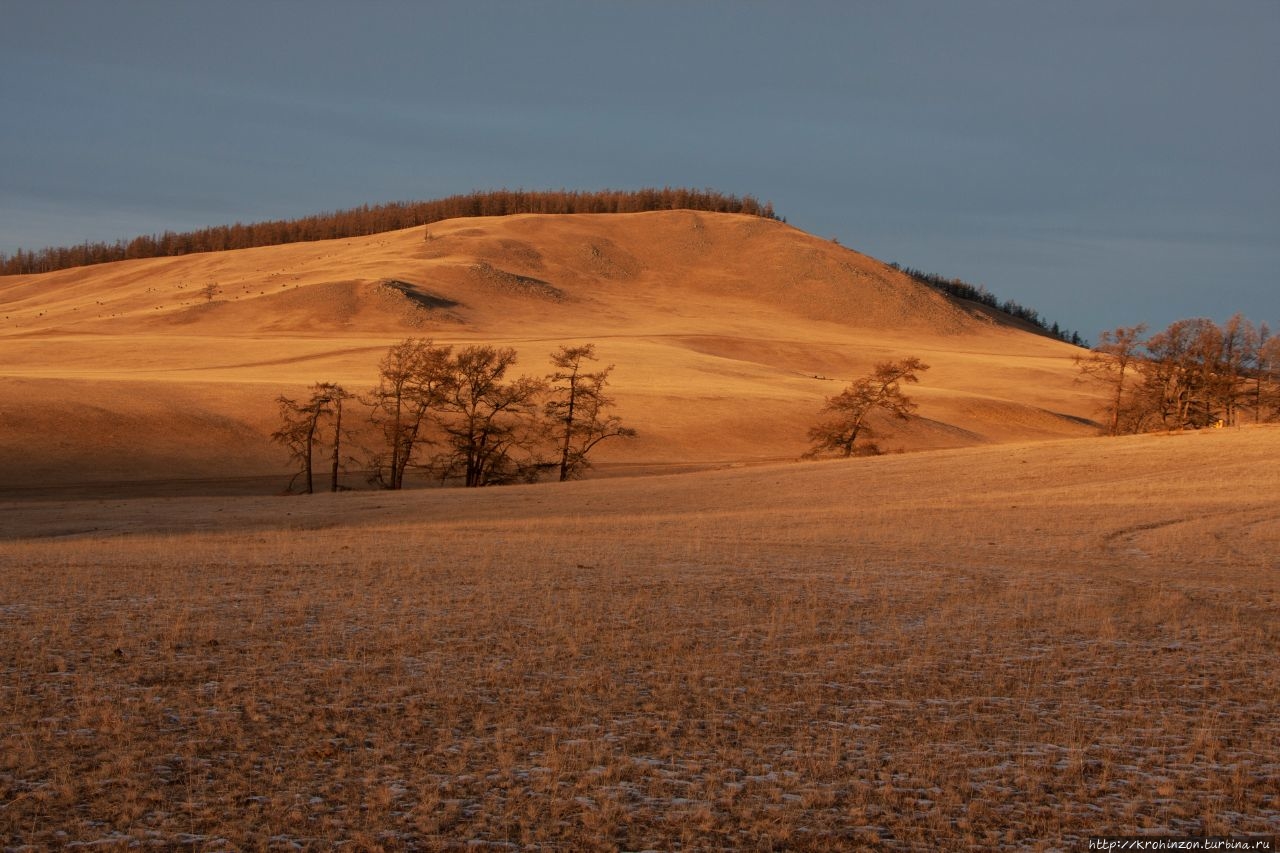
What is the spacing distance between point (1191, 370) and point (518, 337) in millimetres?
69596

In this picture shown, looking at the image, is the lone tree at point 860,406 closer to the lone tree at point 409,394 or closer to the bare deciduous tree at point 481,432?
the bare deciduous tree at point 481,432

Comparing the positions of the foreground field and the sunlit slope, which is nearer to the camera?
the foreground field

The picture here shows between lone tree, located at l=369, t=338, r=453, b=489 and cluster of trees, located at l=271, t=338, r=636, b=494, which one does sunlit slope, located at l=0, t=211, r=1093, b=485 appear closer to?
cluster of trees, located at l=271, t=338, r=636, b=494

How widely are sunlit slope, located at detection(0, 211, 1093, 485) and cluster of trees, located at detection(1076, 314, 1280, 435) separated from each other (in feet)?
48.3

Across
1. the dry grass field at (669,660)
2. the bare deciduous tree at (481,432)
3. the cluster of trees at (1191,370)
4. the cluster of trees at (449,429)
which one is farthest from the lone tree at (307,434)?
the cluster of trees at (1191,370)

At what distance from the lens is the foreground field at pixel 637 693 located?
7961 mm

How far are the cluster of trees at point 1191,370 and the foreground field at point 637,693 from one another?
151 ft

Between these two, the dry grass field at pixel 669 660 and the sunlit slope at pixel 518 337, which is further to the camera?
the sunlit slope at pixel 518 337

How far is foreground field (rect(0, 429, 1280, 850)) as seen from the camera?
796 centimetres

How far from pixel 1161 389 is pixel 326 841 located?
226ft

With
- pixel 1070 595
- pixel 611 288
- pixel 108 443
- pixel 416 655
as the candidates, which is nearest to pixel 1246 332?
pixel 1070 595

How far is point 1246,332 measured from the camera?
71188 millimetres

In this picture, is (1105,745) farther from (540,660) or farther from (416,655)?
(416,655)

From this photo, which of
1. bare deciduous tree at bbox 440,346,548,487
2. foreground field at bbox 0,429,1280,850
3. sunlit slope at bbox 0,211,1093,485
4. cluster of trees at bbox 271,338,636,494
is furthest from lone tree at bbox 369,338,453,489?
foreground field at bbox 0,429,1280,850
